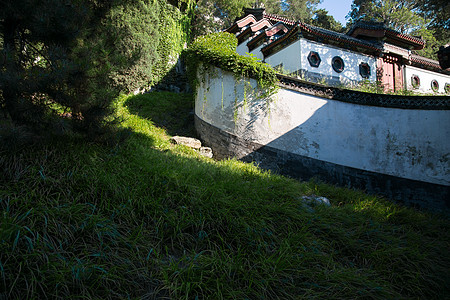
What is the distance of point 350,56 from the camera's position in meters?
13.4

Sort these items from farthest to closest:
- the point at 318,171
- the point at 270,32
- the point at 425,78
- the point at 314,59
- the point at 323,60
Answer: the point at 425,78, the point at 270,32, the point at 323,60, the point at 314,59, the point at 318,171

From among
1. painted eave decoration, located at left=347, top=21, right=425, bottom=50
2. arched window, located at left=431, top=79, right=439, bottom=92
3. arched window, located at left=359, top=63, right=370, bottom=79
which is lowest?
arched window, located at left=431, top=79, right=439, bottom=92

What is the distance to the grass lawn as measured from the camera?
212cm

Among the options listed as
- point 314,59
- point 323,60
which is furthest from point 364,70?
point 314,59

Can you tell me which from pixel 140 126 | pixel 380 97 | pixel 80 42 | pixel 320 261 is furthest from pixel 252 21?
pixel 320 261

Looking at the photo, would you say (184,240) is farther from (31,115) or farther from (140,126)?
(140,126)

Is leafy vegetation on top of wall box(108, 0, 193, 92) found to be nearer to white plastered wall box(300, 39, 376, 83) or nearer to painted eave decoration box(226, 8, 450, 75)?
painted eave decoration box(226, 8, 450, 75)

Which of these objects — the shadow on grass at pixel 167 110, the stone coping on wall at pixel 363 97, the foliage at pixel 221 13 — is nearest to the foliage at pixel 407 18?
the foliage at pixel 221 13

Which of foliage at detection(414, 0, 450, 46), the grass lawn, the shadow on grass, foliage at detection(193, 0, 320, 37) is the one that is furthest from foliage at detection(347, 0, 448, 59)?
the grass lawn

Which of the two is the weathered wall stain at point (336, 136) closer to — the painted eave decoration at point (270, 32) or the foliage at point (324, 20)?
the painted eave decoration at point (270, 32)

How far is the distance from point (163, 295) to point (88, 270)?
0.66m

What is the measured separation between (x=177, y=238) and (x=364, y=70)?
48.2 feet

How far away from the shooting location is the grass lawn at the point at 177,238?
6.95 feet

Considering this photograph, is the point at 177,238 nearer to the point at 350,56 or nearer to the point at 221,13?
the point at 350,56
